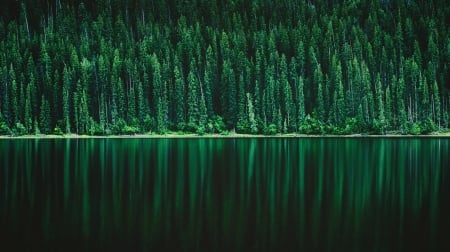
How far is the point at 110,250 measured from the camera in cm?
1712

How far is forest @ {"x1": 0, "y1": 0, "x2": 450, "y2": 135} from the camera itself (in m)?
123

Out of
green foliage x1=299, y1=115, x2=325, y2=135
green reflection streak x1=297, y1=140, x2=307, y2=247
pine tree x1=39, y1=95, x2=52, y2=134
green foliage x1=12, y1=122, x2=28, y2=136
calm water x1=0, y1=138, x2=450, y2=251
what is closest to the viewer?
calm water x1=0, y1=138, x2=450, y2=251

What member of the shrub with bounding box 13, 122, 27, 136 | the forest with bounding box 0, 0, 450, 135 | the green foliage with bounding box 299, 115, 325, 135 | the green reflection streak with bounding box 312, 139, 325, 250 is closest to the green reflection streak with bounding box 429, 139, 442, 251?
the green reflection streak with bounding box 312, 139, 325, 250

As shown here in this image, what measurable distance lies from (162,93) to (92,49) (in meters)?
31.8

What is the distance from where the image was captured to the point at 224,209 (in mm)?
22984

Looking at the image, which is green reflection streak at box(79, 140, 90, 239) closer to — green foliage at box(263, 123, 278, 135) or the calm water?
the calm water

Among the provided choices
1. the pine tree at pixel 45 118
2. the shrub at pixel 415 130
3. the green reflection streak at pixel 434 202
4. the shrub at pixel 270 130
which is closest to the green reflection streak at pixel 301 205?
the green reflection streak at pixel 434 202

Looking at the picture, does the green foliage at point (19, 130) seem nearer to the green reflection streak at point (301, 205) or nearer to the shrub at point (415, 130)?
the shrub at point (415, 130)

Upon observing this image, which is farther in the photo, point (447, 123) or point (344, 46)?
point (344, 46)

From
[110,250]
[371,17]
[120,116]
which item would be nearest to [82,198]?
[110,250]

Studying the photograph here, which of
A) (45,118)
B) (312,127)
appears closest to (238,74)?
(312,127)

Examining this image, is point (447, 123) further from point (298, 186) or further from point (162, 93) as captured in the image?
point (298, 186)

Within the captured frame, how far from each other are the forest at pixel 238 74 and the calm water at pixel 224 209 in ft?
280

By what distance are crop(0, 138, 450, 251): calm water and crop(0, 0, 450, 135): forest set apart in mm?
85368
